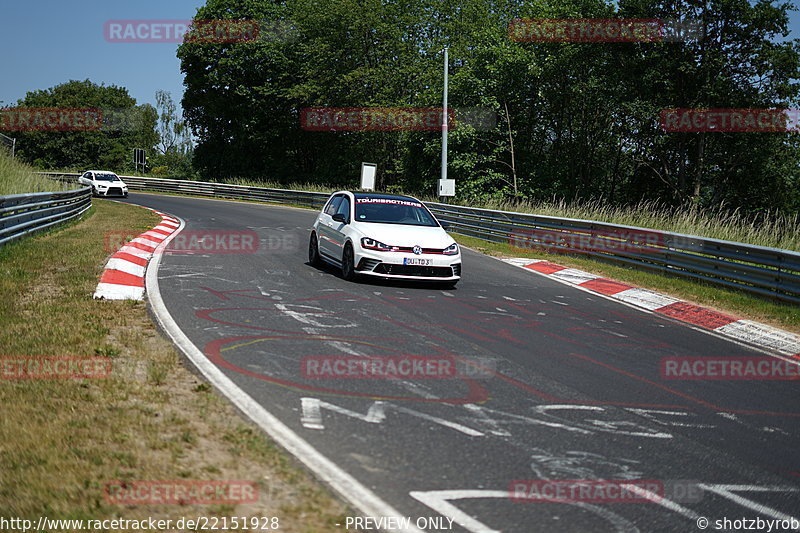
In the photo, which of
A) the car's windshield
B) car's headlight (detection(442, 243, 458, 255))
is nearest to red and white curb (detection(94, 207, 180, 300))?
the car's windshield

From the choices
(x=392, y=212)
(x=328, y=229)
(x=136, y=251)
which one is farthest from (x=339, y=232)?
(x=136, y=251)

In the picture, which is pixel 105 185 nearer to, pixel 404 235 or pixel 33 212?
pixel 33 212

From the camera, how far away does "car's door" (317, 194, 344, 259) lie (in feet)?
45.5

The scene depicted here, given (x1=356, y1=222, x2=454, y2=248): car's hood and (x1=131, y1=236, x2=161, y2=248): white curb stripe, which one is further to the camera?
(x1=131, y1=236, x2=161, y2=248): white curb stripe

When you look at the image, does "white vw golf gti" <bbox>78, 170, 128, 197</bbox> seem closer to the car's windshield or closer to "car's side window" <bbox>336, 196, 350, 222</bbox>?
"car's side window" <bbox>336, 196, 350, 222</bbox>

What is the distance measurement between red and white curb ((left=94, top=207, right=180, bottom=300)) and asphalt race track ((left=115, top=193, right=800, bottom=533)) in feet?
1.65

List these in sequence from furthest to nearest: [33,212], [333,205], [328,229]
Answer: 1. [33,212]
2. [333,205]
3. [328,229]

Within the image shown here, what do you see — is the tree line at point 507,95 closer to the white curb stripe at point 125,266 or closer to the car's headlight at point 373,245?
the car's headlight at point 373,245

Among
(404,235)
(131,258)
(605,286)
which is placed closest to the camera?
(404,235)

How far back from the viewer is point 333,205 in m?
15.1

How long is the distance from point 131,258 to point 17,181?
32.2 ft

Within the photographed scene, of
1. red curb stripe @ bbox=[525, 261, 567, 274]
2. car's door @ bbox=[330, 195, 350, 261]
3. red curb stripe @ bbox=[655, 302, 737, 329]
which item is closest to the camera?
red curb stripe @ bbox=[655, 302, 737, 329]

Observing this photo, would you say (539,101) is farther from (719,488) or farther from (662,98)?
(719,488)

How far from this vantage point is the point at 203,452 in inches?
178
